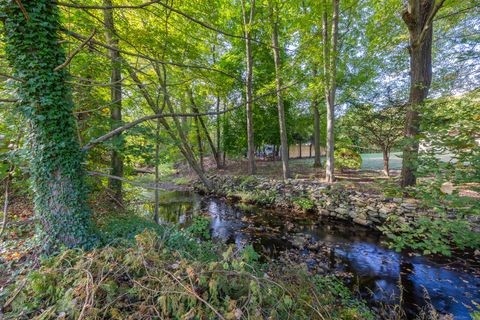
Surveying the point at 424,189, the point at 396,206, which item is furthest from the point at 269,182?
the point at 424,189

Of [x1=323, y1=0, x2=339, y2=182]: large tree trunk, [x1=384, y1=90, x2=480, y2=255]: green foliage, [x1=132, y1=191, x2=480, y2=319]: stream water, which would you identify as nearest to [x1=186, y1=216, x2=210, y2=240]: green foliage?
[x1=132, y1=191, x2=480, y2=319]: stream water

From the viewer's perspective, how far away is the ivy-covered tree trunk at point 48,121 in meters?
1.64

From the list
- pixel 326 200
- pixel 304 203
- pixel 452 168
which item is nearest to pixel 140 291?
pixel 452 168

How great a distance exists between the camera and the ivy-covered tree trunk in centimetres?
164

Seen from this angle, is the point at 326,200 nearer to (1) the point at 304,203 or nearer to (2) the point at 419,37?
(1) the point at 304,203

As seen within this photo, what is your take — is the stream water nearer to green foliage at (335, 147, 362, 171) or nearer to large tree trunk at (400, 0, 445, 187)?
large tree trunk at (400, 0, 445, 187)

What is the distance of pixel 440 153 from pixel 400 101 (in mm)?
6896

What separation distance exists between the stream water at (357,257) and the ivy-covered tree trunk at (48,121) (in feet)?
10.0

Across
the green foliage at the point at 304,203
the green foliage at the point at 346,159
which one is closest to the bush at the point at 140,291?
the green foliage at the point at 304,203

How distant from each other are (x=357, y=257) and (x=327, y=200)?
96.1 inches

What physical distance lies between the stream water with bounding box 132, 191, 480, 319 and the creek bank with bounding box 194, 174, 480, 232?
1.27 feet

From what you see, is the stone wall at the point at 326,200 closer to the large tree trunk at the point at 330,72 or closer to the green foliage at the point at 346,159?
the large tree trunk at the point at 330,72

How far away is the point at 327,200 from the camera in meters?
6.54

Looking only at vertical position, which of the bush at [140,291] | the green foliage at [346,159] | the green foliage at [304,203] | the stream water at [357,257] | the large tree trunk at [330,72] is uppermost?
the large tree trunk at [330,72]
